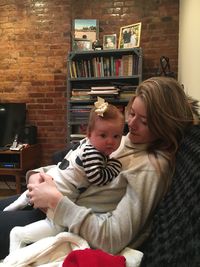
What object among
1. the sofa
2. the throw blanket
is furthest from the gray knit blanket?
the throw blanket

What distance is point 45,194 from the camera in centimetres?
121

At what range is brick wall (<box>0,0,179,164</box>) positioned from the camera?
3879 millimetres

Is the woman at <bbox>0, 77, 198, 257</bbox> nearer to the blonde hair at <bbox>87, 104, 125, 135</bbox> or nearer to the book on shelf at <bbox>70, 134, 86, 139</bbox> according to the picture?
the blonde hair at <bbox>87, 104, 125, 135</bbox>

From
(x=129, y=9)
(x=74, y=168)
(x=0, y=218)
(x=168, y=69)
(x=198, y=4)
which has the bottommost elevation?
(x=0, y=218)

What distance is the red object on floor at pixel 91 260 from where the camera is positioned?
0.88 m

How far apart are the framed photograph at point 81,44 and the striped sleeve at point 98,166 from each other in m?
2.70

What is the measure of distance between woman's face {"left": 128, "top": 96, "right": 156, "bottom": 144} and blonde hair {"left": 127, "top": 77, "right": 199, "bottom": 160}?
0.04m

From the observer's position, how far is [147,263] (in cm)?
84

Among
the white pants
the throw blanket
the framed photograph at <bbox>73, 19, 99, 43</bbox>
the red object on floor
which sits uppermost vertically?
the framed photograph at <bbox>73, 19, 99, 43</bbox>

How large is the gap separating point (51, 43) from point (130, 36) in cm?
112

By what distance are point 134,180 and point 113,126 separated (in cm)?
32

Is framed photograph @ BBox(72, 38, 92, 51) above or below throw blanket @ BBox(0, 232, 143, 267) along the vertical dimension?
above

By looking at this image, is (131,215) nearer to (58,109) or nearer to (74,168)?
(74,168)

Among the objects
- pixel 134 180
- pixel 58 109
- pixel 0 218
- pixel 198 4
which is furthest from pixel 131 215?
pixel 58 109
